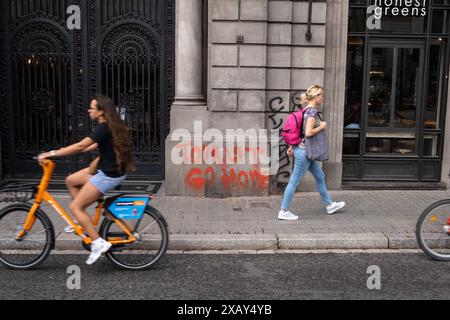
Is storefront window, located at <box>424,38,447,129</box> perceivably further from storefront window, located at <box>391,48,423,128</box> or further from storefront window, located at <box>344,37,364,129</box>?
storefront window, located at <box>344,37,364,129</box>

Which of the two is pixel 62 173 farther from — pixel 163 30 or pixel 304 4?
pixel 304 4

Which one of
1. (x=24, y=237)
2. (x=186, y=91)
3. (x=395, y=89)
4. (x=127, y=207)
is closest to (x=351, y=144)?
(x=395, y=89)

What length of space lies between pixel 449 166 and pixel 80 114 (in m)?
7.30

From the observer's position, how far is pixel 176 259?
5.88 m

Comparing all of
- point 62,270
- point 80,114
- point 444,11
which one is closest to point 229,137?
point 80,114

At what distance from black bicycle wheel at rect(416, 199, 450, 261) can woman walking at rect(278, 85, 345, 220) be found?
1.77 metres

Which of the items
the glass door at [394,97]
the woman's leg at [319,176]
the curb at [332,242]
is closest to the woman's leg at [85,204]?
the curb at [332,242]

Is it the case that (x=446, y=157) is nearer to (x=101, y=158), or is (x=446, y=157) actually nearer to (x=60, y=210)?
(x=101, y=158)

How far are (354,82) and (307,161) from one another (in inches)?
119

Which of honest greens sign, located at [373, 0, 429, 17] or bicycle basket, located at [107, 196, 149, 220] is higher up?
honest greens sign, located at [373, 0, 429, 17]

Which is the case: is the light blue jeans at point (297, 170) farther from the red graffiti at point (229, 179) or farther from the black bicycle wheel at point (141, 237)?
the black bicycle wheel at point (141, 237)

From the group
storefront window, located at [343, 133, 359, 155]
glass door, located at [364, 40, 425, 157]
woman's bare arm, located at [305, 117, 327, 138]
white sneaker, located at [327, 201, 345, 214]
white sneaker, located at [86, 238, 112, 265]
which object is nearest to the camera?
white sneaker, located at [86, 238, 112, 265]

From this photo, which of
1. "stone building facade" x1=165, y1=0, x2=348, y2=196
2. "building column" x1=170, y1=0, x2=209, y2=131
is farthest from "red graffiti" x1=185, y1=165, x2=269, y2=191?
"building column" x1=170, y1=0, x2=209, y2=131

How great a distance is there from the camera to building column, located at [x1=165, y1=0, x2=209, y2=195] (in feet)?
28.5
